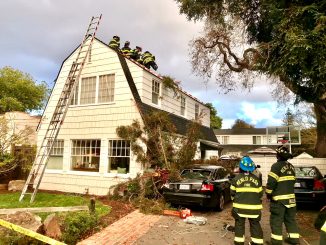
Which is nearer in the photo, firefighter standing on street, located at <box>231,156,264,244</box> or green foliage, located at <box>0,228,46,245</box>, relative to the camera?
firefighter standing on street, located at <box>231,156,264,244</box>

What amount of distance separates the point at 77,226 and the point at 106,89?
8.59 m

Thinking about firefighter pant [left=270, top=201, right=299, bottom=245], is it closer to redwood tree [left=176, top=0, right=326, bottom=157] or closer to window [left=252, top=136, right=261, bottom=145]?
redwood tree [left=176, top=0, right=326, bottom=157]

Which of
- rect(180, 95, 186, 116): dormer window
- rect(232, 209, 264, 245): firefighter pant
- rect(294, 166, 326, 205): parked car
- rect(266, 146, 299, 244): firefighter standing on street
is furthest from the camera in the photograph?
rect(180, 95, 186, 116): dormer window

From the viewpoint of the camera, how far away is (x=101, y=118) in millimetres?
14859

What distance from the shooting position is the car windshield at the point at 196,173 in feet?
35.7

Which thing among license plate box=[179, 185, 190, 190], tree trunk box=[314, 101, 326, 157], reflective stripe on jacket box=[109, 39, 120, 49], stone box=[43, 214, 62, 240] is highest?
reflective stripe on jacket box=[109, 39, 120, 49]

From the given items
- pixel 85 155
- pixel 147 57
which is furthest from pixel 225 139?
pixel 85 155

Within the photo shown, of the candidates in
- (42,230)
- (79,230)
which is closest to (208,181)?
(79,230)

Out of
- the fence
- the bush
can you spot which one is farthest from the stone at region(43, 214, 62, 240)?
the fence

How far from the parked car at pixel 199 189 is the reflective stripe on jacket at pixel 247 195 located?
3.88m

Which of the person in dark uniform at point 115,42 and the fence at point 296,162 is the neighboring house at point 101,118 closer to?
the person in dark uniform at point 115,42

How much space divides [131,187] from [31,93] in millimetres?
41093

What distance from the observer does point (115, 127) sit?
14.4 meters

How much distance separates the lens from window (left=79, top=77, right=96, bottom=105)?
15516 millimetres
